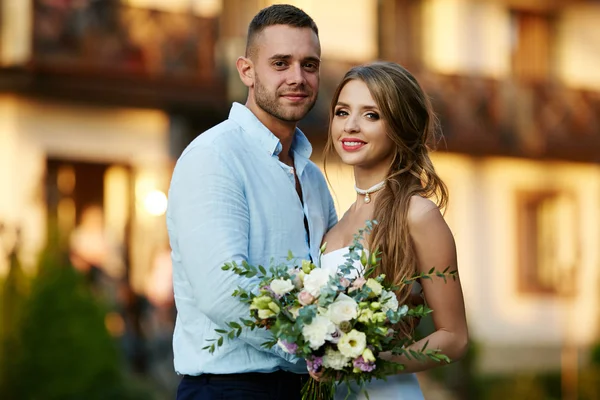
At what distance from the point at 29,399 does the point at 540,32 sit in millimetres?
16153

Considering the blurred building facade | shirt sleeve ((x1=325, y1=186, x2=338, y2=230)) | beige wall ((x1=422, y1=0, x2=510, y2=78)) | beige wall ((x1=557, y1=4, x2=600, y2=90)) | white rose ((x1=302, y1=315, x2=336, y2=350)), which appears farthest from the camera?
beige wall ((x1=557, y1=4, x2=600, y2=90))

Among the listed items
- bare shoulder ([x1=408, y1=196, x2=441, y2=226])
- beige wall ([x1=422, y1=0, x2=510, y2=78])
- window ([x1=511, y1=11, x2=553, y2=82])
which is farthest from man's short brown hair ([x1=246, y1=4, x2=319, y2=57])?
window ([x1=511, y1=11, x2=553, y2=82])

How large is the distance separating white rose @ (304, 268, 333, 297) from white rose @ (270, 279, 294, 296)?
60mm

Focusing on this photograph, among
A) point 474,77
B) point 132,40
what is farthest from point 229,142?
point 474,77

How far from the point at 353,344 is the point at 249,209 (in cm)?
81

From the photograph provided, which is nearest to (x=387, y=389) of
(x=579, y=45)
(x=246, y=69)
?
(x=246, y=69)

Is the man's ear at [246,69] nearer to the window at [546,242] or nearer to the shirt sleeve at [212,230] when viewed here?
the shirt sleeve at [212,230]

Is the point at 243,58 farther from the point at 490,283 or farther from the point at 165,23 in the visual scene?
the point at 490,283

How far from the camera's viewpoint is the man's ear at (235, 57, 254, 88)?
198 inches

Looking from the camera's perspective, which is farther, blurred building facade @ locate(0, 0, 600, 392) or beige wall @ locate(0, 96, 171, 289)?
blurred building facade @ locate(0, 0, 600, 392)

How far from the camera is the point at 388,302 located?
4176 millimetres

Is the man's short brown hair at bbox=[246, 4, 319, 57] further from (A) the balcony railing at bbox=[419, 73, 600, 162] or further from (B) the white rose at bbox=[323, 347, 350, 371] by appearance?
(A) the balcony railing at bbox=[419, 73, 600, 162]

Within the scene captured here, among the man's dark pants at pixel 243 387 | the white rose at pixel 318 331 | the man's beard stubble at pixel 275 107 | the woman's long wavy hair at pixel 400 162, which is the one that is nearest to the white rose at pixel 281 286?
the white rose at pixel 318 331

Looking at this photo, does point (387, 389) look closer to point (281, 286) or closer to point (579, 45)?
point (281, 286)
